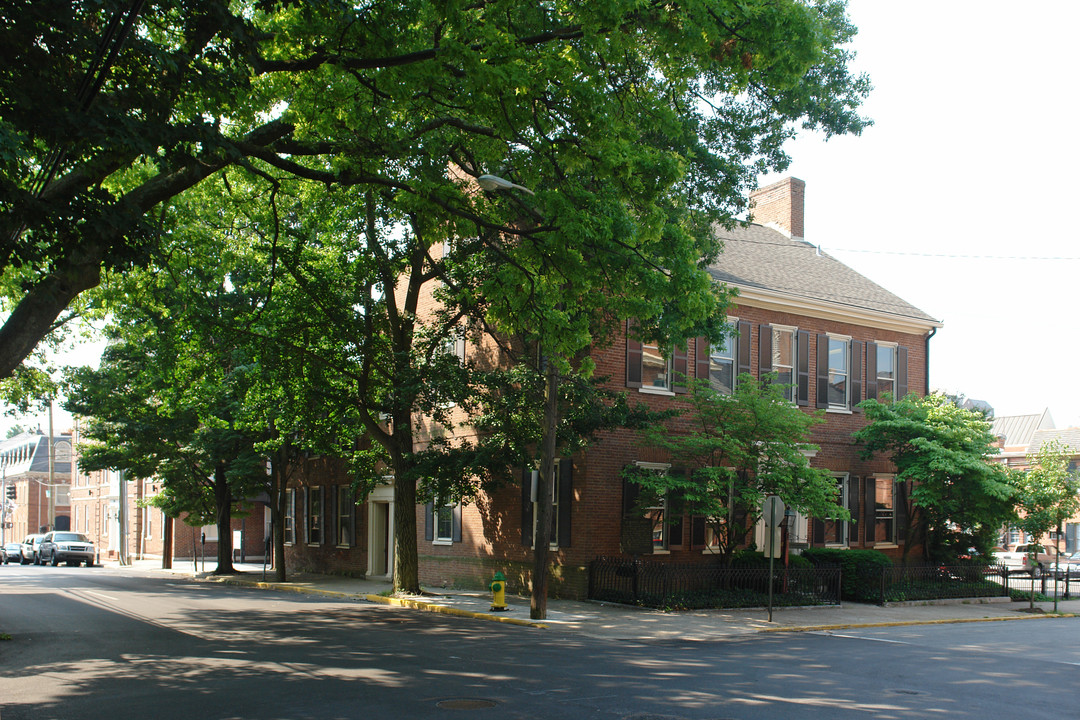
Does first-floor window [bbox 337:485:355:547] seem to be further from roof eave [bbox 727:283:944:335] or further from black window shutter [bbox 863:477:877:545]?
black window shutter [bbox 863:477:877:545]

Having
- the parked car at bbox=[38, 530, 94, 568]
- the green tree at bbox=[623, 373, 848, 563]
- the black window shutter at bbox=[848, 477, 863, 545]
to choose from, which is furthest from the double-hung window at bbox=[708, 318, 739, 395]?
the parked car at bbox=[38, 530, 94, 568]

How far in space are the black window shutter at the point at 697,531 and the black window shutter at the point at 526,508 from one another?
4037 millimetres

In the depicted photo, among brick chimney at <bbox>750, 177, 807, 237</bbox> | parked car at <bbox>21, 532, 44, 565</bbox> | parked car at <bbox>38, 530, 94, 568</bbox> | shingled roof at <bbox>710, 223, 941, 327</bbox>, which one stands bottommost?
parked car at <bbox>21, 532, 44, 565</bbox>

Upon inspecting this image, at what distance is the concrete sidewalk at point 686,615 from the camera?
16.6 meters

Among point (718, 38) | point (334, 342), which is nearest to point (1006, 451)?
point (334, 342)

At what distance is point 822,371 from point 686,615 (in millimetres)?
10059

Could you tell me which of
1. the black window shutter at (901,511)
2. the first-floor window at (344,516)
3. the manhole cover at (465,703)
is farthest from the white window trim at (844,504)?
the manhole cover at (465,703)

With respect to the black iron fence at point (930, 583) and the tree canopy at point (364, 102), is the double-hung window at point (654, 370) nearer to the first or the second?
the black iron fence at point (930, 583)

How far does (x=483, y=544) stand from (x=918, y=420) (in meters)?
12.2

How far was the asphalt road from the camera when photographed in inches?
349

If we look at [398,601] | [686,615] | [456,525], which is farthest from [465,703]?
[456,525]

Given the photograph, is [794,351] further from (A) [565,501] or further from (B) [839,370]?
(A) [565,501]

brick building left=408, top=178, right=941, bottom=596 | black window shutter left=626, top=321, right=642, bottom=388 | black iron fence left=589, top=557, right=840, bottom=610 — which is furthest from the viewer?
black window shutter left=626, top=321, right=642, bottom=388

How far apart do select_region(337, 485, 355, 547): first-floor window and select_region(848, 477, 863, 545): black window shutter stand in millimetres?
15877
